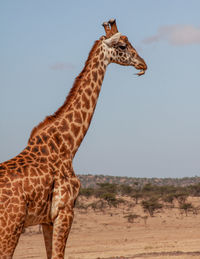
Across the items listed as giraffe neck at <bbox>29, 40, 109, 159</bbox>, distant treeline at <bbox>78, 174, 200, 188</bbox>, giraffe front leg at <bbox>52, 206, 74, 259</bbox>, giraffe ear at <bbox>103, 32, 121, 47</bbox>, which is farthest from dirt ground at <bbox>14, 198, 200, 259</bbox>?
distant treeline at <bbox>78, 174, 200, 188</bbox>

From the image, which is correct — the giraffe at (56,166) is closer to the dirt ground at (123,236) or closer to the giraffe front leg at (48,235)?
the giraffe front leg at (48,235)

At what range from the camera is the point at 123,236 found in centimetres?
3338

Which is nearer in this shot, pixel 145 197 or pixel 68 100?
pixel 68 100

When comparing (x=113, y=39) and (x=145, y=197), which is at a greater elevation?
(x=113, y=39)

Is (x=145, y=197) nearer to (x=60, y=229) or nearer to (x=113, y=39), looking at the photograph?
(x=113, y=39)

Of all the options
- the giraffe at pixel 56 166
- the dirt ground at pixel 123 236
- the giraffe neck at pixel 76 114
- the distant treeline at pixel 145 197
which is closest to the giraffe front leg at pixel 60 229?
the giraffe at pixel 56 166

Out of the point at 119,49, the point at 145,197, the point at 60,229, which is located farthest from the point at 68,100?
the point at 145,197

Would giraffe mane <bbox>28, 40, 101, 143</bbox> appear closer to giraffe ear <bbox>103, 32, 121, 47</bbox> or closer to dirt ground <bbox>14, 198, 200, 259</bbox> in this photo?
giraffe ear <bbox>103, 32, 121, 47</bbox>

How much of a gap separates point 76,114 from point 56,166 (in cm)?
A: 103

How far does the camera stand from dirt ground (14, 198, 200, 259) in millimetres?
22203

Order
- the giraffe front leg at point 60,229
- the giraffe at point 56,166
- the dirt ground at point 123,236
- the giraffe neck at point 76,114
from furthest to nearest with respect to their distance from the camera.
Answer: the dirt ground at point 123,236 < the giraffe neck at point 76,114 < the giraffe front leg at point 60,229 < the giraffe at point 56,166

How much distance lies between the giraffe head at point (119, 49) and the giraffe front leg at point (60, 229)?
105 inches

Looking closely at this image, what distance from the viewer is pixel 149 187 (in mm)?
64688

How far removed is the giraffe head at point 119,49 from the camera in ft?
26.6
